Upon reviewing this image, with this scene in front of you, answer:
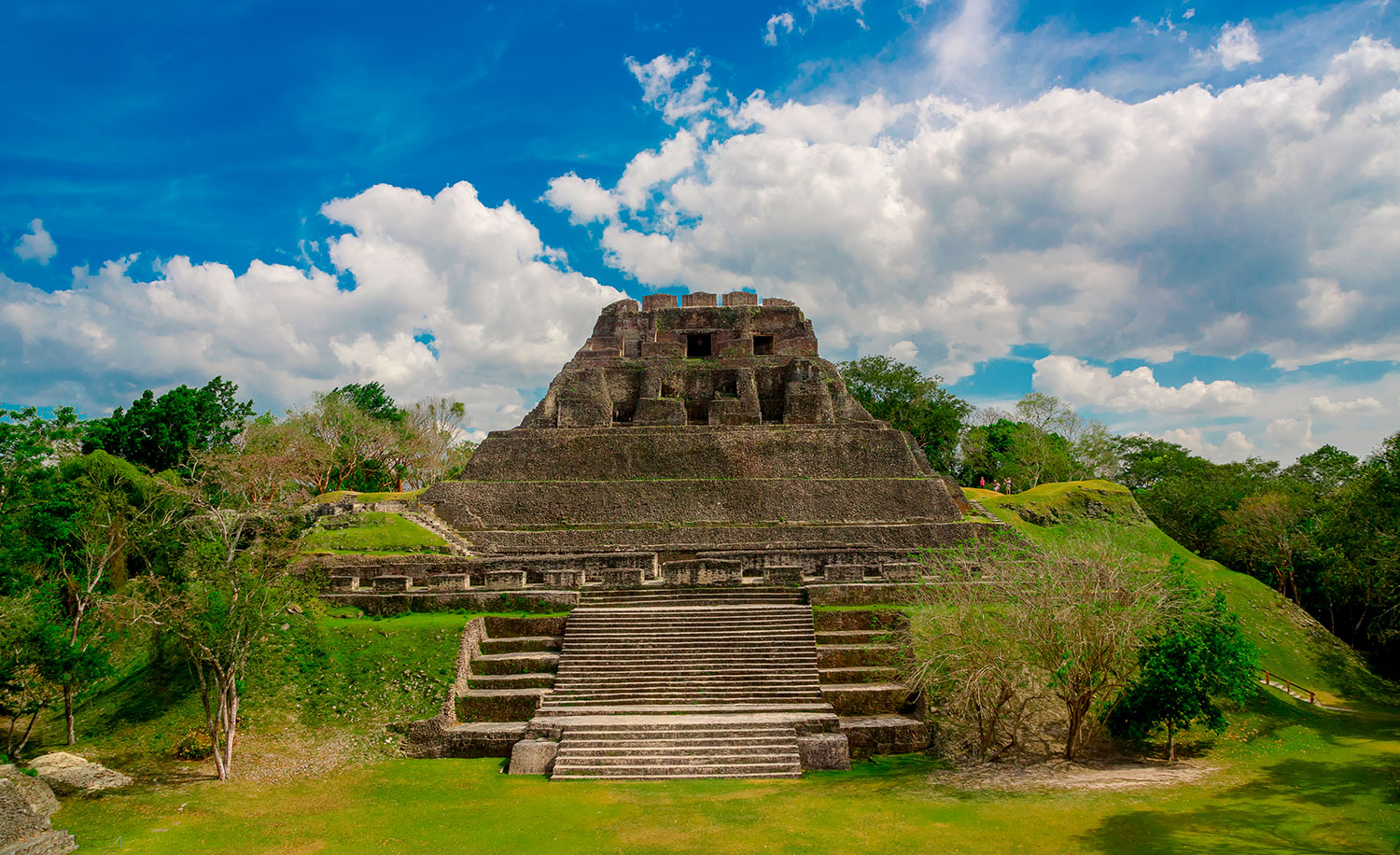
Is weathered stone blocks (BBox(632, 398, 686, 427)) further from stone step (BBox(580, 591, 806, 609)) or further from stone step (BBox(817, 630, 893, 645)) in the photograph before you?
stone step (BBox(817, 630, 893, 645))

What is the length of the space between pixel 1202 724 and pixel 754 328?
2164 cm

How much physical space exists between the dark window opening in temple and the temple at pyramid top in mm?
39

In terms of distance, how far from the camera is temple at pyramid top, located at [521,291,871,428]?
2520 cm

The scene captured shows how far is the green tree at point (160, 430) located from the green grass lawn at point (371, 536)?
14039mm

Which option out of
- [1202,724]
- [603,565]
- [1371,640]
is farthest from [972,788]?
[1371,640]

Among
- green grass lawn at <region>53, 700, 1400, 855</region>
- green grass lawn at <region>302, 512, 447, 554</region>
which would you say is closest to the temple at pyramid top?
green grass lawn at <region>302, 512, 447, 554</region>

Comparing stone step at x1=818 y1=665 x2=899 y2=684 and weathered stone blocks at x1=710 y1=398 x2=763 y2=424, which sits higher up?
weathered stone blocks at x1=710 y1=398 x2=763 y2=424

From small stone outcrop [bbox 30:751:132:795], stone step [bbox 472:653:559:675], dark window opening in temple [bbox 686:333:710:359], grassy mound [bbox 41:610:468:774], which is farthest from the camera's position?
dark window opening in temple [bbox 686:333:710:359]

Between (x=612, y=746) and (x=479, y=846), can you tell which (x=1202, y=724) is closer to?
(x=612, y=746)

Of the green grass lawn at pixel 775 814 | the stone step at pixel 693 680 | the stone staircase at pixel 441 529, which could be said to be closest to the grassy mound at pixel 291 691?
the green grass lawn at pixel 775 814

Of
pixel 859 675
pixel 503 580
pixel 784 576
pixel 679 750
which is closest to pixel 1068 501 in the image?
pixel 784 576

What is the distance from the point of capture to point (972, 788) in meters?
9.30

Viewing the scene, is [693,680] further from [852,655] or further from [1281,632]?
[1281,632]

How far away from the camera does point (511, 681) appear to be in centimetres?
1251
